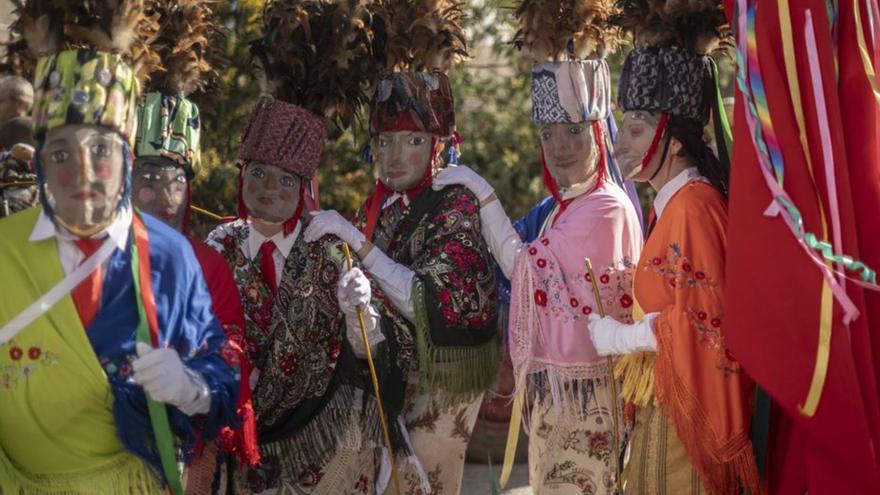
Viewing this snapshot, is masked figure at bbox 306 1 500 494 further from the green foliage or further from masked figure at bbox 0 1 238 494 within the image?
the green foliage

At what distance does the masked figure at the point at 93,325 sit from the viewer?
3.91 metres

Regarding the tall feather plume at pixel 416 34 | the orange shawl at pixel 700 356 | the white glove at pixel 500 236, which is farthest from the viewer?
the tall feather plume at pixel 416 34

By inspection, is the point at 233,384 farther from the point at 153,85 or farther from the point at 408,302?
the point at 153,85

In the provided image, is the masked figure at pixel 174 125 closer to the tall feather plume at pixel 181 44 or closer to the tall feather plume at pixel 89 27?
the tall feather plume at pixel 181 44

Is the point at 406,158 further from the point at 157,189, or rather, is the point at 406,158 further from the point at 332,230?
the point at 157,189

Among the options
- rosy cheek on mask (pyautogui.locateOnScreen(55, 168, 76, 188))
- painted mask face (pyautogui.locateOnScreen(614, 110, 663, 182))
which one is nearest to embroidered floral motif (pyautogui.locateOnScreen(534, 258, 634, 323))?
painted mask face (pyautogui.locateOnScreen(614, 110, 663, 182))

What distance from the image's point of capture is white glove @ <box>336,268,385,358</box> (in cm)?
507

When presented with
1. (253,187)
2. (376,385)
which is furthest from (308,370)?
(253,187)

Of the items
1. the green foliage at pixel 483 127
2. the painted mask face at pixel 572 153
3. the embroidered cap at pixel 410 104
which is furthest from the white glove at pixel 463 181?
the green foliage at pixel 483 127

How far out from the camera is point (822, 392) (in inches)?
164

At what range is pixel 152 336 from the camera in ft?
13.1

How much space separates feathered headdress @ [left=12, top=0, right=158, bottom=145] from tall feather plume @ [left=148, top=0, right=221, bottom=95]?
12.2 inches

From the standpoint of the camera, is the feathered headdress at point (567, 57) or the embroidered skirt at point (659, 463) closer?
the embroidered skirt at point (659, 463)

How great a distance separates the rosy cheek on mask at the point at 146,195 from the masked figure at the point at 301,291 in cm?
39
